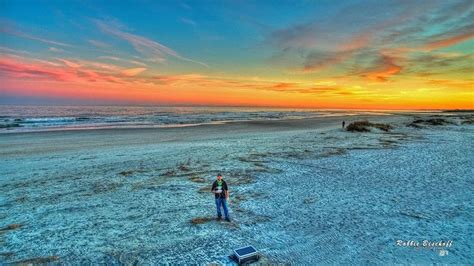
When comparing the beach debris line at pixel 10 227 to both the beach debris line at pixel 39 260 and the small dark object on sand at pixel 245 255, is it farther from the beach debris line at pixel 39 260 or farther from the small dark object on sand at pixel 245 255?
the small dark object on sand at pixel 245 255

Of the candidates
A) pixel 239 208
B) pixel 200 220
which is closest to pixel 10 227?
pixel 200 220

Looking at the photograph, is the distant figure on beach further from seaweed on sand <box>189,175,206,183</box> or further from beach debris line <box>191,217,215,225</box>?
seaweed on sand <box>189,175,206,183</box>

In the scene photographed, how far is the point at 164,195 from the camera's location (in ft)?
33.5

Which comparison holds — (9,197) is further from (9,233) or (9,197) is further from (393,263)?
(393,263)

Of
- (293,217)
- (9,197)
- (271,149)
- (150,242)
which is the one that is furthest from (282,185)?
(9,197)

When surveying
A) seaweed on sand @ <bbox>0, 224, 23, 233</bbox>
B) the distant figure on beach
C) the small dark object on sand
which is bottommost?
seaweed on sand @ <bbox>0, 224, 23, 233</bbox>

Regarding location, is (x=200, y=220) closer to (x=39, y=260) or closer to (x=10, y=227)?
(x=39, y=260)

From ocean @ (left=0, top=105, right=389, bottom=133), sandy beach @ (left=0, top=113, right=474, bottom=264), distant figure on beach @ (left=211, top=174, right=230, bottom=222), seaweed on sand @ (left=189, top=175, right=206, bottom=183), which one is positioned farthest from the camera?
ocean @ (left=0, top=105, right=389, bottom=133)

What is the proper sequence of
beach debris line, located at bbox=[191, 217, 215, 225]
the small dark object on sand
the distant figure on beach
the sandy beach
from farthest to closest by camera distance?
beach debris line, located at bbox=[191, 217, 215, 225], the distant figure on beach, the sandy beach, the small dark object on sand

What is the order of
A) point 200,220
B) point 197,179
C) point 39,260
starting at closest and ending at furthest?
point 39,260
point 200,220
point 197,179

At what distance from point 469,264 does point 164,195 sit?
9266mm

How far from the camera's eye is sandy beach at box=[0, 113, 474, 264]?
632cm

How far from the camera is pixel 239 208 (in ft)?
29.1

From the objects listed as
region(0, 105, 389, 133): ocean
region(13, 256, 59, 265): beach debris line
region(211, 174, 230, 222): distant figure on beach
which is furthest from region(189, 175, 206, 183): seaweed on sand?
region(0, 105, 389, 133): ocean
